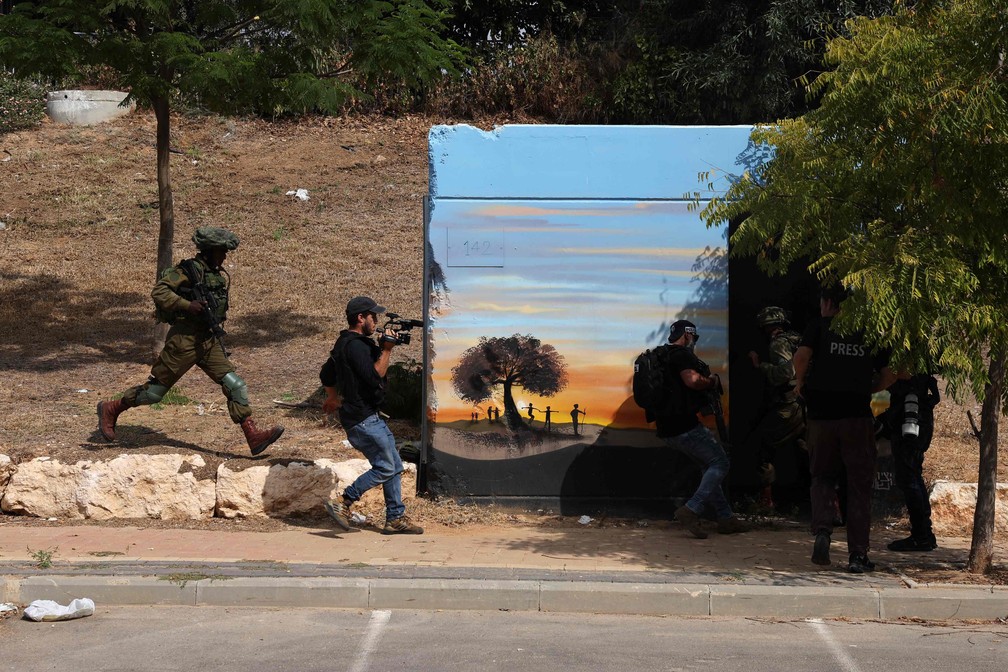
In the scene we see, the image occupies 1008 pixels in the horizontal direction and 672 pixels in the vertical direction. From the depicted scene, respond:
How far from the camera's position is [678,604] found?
6.51 m

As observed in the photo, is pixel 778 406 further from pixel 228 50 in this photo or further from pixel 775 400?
pixel 228 50

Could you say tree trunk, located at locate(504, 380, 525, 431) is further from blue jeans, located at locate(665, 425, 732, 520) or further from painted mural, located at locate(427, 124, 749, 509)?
blue jeans, located at locate(665, 425, 732, 520)

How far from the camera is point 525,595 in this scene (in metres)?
6.56

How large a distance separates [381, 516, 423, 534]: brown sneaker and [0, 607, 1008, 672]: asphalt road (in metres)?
1.64

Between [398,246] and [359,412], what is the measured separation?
8042mm

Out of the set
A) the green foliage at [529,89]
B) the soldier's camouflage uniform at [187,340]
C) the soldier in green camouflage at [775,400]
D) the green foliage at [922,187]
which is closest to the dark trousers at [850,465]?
the green foliage at [922,187]

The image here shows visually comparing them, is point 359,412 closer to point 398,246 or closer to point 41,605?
point 41,605

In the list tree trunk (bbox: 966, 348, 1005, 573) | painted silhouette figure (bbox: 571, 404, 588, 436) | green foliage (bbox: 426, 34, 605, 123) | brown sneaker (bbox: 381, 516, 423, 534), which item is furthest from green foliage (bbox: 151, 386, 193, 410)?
green foliage (bbox: 426, 34, 605, 123)

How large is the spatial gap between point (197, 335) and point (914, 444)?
5.42 meters

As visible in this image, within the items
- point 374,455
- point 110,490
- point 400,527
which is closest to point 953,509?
point 400,527

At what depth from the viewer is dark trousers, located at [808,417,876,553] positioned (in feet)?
23.3

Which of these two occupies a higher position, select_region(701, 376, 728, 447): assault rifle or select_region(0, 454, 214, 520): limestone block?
select_region(701, 376, 728, 447): assault rifle

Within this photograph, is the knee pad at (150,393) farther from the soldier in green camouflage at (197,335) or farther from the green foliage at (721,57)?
the green foliage at (721,57)

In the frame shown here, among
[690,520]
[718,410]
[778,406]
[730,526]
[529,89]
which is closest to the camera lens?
[690,520]
